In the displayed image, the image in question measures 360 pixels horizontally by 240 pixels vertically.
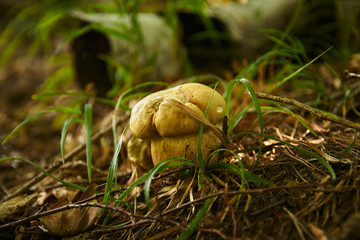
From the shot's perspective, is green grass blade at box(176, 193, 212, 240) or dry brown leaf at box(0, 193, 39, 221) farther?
dry brown leaf at box(0, 193, 39, 221)

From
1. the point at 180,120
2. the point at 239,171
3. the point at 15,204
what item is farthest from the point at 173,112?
the point at 15,204

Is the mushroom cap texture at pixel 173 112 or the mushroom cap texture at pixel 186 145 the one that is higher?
the mushroom cap texture at pixel 173 112

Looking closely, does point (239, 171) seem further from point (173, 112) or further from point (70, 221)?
point (70, 221)

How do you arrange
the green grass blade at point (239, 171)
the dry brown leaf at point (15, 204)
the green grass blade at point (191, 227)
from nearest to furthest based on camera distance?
the green grass blade at point (191, 227) < the green grass blade at point (239, 171) < the dry brown leaf at point (15, 204)

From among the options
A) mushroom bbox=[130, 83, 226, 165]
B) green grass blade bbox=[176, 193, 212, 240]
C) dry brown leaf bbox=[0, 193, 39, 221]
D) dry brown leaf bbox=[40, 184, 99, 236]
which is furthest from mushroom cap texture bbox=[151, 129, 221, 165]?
dry brown leaf bbox=[0, 193, 39, 221]

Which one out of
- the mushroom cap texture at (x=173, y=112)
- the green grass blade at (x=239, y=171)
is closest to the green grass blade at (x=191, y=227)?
the green grass blade at (x=239, y=171)

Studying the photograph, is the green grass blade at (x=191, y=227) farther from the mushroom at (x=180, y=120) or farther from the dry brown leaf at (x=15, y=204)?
the dry brown leaf at (x=15, y=204)

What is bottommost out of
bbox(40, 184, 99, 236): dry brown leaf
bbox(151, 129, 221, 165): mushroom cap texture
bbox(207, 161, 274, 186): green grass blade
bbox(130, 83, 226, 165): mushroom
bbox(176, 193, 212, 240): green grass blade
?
bbox(40, 184, 99, 236): dry brown leaf

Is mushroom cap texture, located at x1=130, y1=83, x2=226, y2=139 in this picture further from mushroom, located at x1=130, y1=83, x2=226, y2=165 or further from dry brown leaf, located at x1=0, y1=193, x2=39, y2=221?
dry brown leaf, located at x1=0, y1=193, x2=39, y2=221
